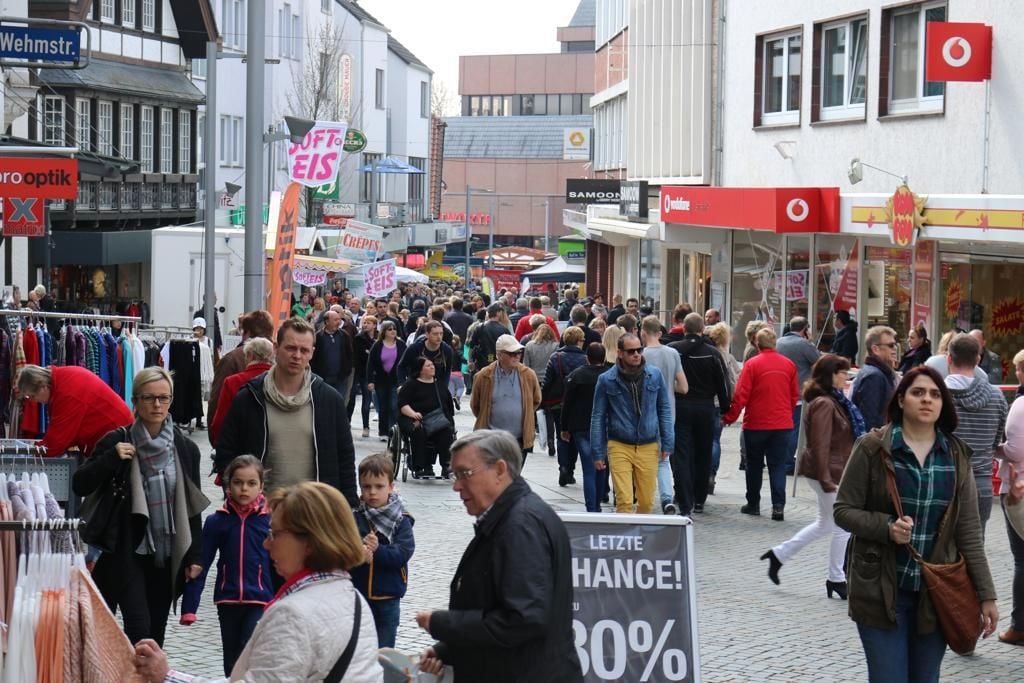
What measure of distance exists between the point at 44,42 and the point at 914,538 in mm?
9838

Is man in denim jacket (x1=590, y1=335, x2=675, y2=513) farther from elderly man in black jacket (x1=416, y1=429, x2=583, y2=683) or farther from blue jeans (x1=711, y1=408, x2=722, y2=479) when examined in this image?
elderly man in black jacket (x1=416, y1=429, x2=583, y2=683)

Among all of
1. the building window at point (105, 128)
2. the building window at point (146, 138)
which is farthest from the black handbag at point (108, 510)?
the building window at point (146, 138)

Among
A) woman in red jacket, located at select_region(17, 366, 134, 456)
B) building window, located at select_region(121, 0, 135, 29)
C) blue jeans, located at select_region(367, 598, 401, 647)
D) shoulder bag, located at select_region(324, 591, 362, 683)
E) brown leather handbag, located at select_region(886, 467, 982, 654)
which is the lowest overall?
blue jeans, located at select_region(367, 598, 401, 647)

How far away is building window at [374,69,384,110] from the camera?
76.1 m

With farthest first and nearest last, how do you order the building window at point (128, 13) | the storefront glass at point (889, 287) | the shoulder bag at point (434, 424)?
the building window at point (128, 13) → the storefront glass at point (889, 287) → the shoulder bag at point (434, 424)

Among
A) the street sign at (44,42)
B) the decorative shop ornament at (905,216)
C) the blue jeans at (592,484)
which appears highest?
the street sign at (44,42)

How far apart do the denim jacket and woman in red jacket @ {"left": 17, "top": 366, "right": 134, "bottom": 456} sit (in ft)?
13.6

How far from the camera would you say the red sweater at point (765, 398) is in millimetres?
14539

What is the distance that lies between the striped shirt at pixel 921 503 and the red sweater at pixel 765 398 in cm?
809

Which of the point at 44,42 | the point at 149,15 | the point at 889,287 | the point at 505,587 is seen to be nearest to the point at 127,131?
the point at 149,15

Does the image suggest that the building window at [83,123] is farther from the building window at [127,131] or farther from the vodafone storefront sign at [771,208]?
the vodafone storefront sign at [771,208]

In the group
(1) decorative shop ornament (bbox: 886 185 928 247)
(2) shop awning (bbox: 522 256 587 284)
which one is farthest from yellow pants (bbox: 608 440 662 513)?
(2) shop awning (bbox: 522 256 587 284)

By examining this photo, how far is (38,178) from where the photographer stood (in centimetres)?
1673

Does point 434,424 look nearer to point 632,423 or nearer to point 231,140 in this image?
point 632,423
